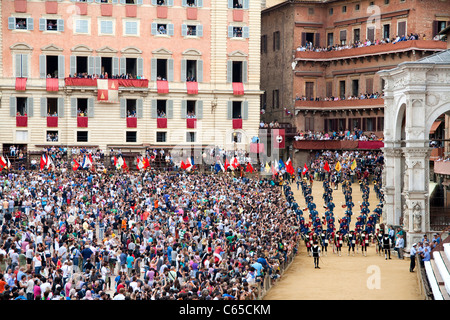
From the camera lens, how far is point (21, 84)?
199 ft

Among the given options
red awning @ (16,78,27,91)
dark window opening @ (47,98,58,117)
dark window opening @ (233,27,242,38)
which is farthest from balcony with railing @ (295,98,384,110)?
red awning @ (16,78,27,91)

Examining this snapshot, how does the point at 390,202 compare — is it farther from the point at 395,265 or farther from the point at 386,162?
the point at 395,265

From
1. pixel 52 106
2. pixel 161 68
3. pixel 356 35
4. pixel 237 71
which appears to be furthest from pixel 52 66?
pixel 356 35

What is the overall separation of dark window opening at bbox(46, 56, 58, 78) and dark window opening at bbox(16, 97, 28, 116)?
3228 millimetres

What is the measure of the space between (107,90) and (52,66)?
6036mm

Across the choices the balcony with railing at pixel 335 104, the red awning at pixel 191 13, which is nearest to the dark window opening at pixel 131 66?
the red awning at pixel 191 13

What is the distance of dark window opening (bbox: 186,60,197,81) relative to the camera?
2552 inches

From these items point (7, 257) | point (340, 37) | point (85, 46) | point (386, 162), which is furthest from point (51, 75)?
point (7, 257)

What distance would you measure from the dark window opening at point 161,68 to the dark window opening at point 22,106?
1188cm

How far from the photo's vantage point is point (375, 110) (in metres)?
65.4

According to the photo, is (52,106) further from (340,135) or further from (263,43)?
(340,135)
